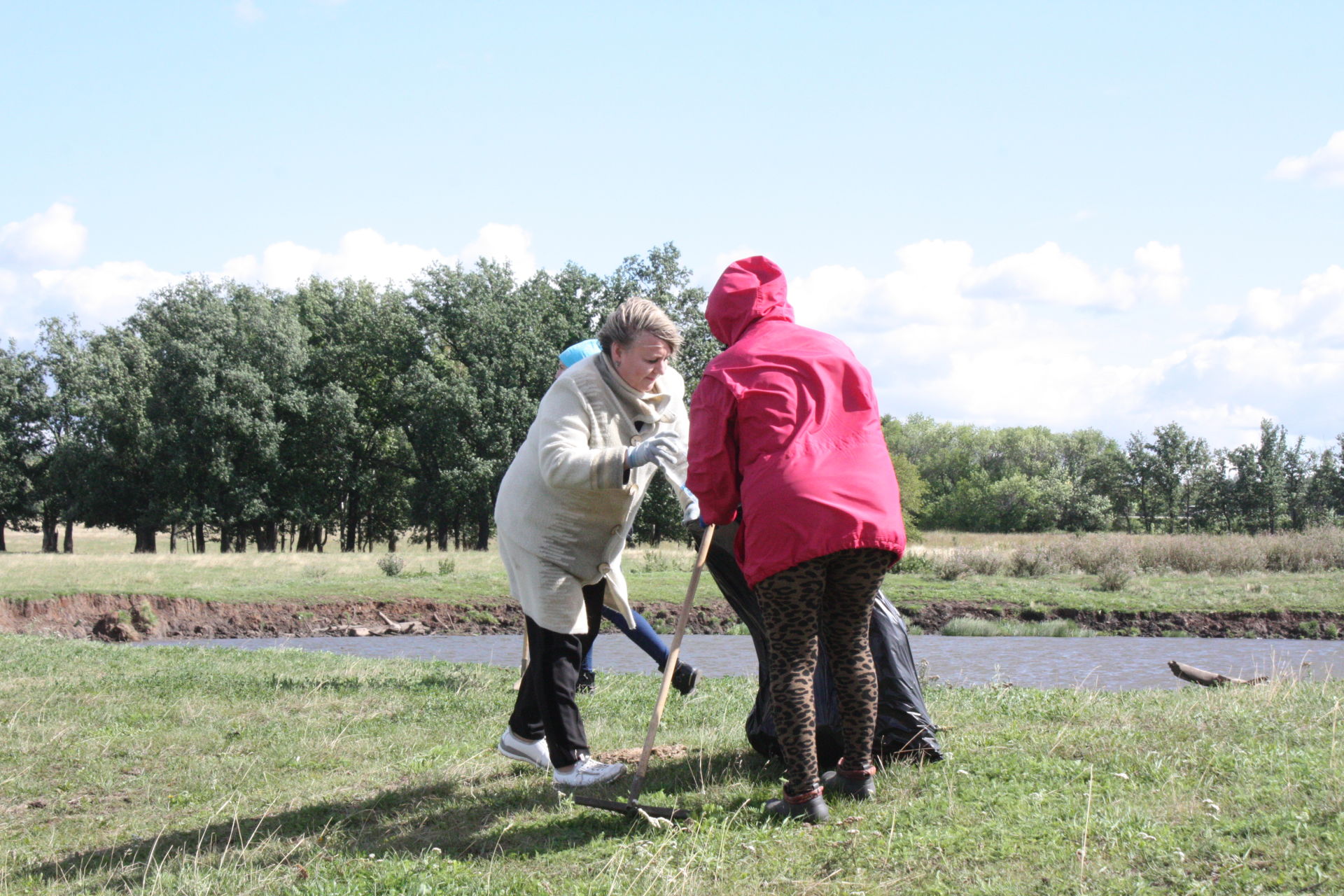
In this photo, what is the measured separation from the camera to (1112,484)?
245 feet

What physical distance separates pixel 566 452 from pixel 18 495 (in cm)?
5318

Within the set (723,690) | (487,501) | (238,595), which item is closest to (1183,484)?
(487,501)

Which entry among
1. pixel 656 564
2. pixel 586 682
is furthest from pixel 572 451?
pixel 656 564

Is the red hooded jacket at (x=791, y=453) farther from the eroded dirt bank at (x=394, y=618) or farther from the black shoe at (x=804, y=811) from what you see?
the eroded dirt bank at (x=394, y=618)

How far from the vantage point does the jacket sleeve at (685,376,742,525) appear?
11.7ft

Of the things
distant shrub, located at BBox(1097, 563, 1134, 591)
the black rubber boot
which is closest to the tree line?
distant shrub, located at BBox(1097, 563, 1134, 591)

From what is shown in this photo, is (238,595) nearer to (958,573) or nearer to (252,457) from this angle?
(958,573)

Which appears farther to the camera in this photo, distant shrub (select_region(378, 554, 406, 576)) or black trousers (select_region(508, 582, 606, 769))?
distant shrub (select_region(378, 554, 406, 576))

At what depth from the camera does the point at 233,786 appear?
4.63 m

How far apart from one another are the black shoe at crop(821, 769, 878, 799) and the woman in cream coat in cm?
83

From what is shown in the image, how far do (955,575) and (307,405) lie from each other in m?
29.4

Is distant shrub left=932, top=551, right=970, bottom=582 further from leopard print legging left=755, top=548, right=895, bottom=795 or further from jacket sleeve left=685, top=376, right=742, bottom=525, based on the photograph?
jacket sleeve left=685, top=376, right=742, bottom=525

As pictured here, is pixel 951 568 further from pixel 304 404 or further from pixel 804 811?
pixel 304 404

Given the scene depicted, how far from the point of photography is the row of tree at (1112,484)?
57031 millimetres
